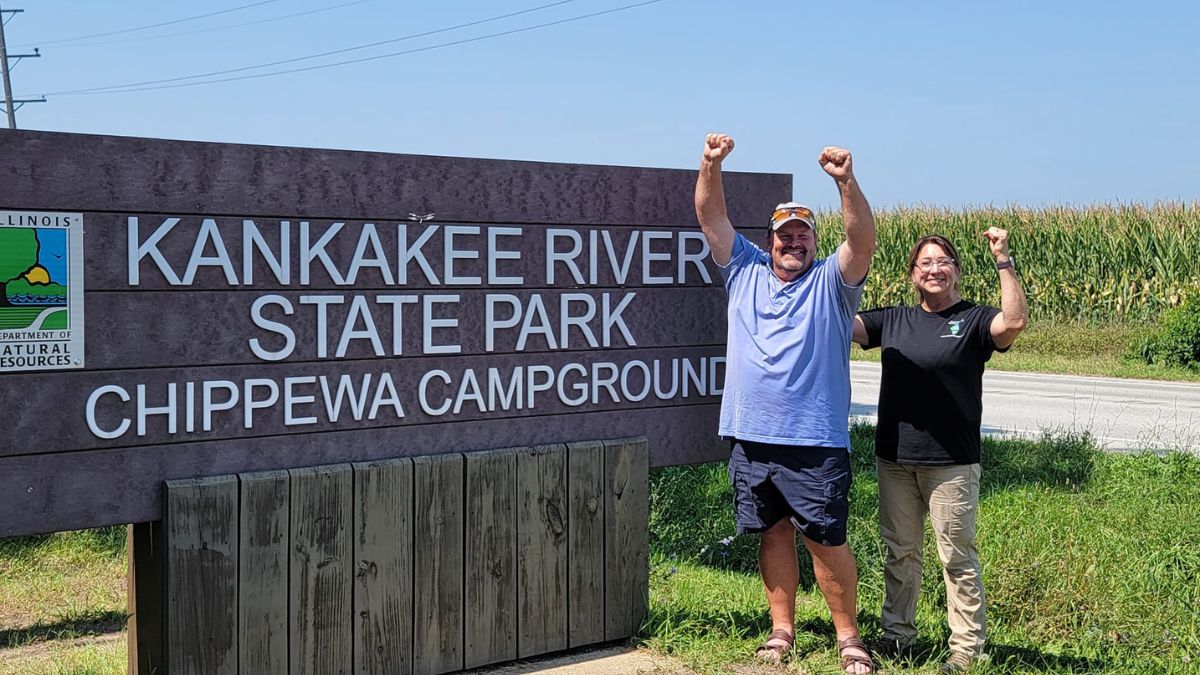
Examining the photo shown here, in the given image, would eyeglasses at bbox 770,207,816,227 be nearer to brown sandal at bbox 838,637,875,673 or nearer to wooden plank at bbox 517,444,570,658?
wooden plank at bbox 517,444,570,658

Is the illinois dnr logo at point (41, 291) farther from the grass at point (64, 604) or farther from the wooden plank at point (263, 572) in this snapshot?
the grass at point (64, 604)

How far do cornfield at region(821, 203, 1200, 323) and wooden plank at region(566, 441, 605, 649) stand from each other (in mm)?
18517

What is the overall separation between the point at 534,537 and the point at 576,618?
39cm

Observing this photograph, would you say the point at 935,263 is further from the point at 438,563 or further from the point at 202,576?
the point at 202,576

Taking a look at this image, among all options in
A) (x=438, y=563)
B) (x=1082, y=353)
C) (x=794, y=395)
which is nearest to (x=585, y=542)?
(x=438, y=563)

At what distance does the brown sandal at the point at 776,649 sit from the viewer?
4.56 m

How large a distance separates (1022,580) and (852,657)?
1.21 meters

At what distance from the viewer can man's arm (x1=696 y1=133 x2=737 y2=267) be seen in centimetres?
456

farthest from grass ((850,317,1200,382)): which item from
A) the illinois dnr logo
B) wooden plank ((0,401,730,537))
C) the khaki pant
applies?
the illinois dnr logo

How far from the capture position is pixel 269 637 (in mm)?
3988

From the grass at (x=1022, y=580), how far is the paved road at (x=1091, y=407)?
323 centimetres

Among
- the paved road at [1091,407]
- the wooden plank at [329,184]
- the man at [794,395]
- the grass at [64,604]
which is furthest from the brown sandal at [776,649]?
the paved road at [1091,407]

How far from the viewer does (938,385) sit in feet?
14.5

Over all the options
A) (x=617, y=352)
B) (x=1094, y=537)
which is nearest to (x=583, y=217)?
(x=617, y=352)
